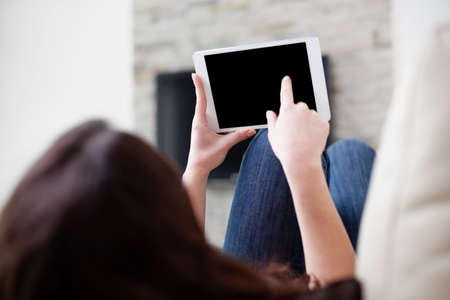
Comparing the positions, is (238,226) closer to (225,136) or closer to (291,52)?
(225,136)

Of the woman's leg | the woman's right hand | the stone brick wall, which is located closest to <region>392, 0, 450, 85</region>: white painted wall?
the stone brick wall

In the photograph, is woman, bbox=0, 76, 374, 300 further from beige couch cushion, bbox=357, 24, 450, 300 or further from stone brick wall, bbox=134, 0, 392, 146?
stone brick wall, bbox=134, 0, 392, 146

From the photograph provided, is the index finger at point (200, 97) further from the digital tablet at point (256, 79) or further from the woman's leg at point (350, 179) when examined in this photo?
the woman's leg at point (350, 179)

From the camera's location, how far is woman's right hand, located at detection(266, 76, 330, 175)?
59 centimetres

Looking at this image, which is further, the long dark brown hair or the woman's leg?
the woman's leg

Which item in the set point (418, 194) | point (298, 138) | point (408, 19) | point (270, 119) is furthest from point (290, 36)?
point (418, 194)

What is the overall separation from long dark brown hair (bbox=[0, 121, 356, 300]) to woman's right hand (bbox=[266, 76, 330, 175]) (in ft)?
0.80

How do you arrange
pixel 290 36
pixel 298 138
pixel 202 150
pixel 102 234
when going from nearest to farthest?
pixel 102 234 < pixel 298 138 < pixel 202 150 < pixel 290 36

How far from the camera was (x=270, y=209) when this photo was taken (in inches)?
29.9

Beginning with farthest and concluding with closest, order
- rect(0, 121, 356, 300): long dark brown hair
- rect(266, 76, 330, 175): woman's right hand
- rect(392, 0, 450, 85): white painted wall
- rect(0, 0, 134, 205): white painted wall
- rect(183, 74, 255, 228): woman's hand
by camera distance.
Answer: rect(0, 0, 134, 205): white painted wall
rect(392, 0, 450, 85): white painted wall
rect(183, 74, 255, 228): woman's hand
rect(266, 76, 330, 175): woman's right hand
rect(0, 121, 356, 300): long dark brown hair

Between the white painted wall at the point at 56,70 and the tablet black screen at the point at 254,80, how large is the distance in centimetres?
213

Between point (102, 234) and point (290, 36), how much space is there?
2308 mm

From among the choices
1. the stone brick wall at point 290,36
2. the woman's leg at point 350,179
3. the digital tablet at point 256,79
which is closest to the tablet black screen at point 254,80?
the digital tablet at point 256,79

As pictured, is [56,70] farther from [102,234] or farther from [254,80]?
[102,234]
